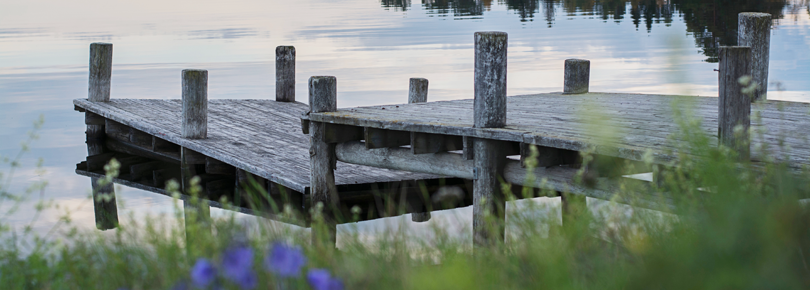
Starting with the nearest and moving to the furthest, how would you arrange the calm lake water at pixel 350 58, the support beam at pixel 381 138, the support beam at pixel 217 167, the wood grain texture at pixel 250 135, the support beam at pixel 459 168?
the support beam at pixel 459 168, the support beam at pixel 381 138, the wood grain texture at pixel 250 135, the support beam at pixel 217 167, the calm lake water at pixel 350 58

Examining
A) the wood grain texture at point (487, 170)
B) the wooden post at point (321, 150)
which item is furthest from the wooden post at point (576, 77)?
the wood grain texture at point (487, 170)

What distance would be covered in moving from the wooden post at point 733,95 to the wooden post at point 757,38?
9.81 feet

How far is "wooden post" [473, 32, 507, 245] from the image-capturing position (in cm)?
633

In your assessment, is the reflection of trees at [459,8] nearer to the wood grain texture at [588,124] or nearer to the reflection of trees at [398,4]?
the reflection of trees at [398,4]

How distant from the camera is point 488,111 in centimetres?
646

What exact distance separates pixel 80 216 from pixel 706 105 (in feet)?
24.1

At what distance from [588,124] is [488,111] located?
1287 mm

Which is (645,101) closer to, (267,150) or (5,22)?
(267,150)

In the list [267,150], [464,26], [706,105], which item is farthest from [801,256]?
[464,26]

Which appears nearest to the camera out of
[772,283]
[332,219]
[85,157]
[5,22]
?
[772,283]

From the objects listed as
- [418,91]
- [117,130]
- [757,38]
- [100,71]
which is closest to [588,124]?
[757,38]

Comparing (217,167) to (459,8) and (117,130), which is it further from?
(459,8)

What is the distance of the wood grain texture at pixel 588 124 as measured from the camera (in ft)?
17.1

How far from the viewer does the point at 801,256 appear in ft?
6.84
